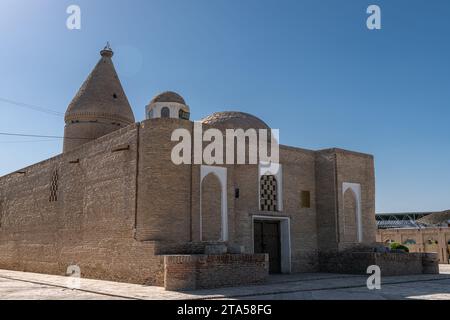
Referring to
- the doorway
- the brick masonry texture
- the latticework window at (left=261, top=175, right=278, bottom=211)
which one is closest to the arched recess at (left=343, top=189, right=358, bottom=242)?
the brick masonry texture

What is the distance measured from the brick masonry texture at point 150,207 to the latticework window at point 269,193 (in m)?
0.35

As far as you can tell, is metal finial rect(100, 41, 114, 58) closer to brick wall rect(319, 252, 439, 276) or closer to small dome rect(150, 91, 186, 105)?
small dome rect(150, 91, 186, 105)

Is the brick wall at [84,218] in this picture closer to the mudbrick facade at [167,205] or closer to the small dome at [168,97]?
the mudbrick facade at [167,205]

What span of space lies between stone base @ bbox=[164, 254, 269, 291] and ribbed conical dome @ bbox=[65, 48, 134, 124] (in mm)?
11148

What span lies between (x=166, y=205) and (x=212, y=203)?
62.9 inches

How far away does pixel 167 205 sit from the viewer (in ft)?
45.4

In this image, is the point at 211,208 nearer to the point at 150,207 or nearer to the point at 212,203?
the point at 212,203

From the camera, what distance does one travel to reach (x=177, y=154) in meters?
14.3

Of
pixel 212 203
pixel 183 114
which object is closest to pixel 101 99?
pixel 183 114

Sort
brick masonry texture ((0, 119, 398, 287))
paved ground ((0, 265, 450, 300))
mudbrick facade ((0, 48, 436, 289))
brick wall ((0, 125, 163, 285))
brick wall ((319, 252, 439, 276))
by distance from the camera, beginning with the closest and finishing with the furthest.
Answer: paved ground ((0, 265, 450, 300)), mudbrick facade ((0, 48, 436, 289)), brick masonry texture ((0, 119, 398, 287)), brick wall ((0, 125, 163, 285)), brick wall ((319, 252, 439, 276))

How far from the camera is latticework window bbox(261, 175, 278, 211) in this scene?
55.4 ft

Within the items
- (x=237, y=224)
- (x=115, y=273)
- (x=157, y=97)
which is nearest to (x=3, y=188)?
(x=157, y=97)
